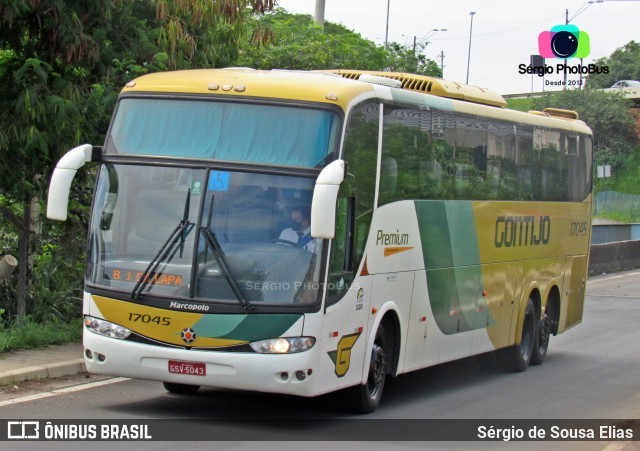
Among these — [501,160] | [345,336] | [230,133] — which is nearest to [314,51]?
[501,160]

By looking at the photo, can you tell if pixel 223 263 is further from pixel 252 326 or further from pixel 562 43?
pixel 562 43

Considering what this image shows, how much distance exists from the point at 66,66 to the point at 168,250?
5.25 m

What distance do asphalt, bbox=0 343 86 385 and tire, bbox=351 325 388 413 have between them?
3310 millimetres

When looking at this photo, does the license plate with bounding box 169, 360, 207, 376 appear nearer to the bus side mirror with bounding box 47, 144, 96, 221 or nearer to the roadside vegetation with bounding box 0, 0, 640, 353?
the bus side mirror with bounding box 47, 144, 96, 221

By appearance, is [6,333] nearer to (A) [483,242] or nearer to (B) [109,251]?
(B) [109,251]

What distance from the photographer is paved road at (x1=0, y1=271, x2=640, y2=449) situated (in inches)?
412

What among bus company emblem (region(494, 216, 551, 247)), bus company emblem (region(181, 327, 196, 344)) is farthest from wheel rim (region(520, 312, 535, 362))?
bus company emblem (region(181, 327, 196, 344))

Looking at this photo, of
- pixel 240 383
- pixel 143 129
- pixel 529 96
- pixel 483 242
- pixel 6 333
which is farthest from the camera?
pixel 529 96

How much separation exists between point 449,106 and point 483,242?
6.40ft

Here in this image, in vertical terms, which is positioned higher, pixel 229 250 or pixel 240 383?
pixel 229 250

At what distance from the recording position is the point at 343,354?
10.2 m

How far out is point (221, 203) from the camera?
978 cm

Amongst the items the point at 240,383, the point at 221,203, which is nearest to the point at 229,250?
the point at 221,203

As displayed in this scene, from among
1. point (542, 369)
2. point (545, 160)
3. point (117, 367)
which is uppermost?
point (545, 160)
